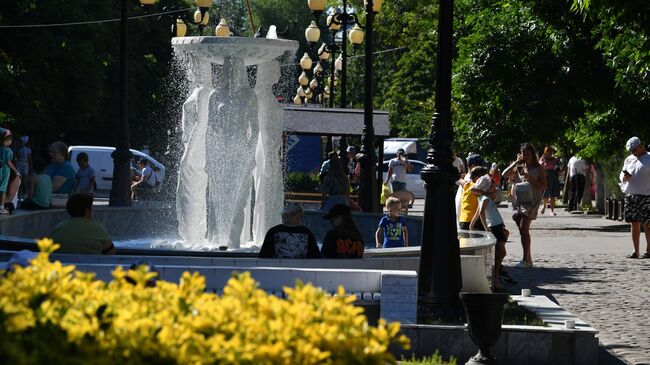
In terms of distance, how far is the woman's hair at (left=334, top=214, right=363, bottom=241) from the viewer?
12.4 meters

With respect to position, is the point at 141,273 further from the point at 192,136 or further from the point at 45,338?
the point at 192,136

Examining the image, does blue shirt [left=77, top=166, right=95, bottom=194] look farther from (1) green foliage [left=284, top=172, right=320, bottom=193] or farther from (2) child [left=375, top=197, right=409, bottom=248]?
(1) green foliage [left=284, top=172, right=320, bottom=193]

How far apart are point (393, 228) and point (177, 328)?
1124cm

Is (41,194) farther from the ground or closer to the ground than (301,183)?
closer to the ground

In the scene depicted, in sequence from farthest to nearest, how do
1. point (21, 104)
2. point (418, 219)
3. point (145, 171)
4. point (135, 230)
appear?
point (21, 104) < point (145, 171) < point (135, 230) < point (418, 219)

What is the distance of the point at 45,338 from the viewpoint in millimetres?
4746

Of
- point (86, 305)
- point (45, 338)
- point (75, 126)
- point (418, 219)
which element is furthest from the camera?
point (75, 126)

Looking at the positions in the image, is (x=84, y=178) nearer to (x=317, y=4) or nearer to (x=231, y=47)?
(x=231, y=47)

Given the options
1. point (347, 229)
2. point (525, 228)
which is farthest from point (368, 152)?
point (347, 229)

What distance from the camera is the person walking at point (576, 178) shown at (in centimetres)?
4091

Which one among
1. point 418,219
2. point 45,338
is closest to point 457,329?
point 45,338

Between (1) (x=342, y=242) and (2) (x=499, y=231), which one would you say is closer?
(1) (x=342, y=242)

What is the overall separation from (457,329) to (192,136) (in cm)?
893

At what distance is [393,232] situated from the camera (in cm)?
1603
